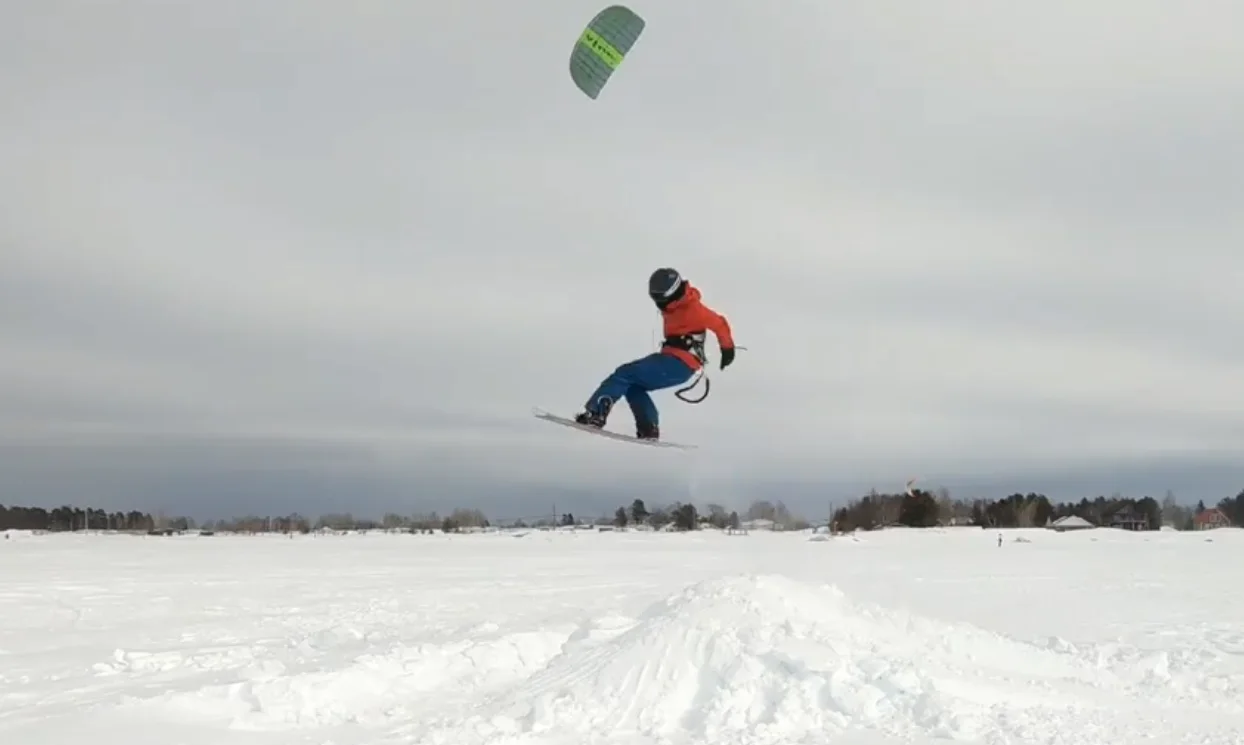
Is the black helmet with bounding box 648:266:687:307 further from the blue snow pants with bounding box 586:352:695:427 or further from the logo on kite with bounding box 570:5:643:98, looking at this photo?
the logo on kite with bounding box 570:5:643:98

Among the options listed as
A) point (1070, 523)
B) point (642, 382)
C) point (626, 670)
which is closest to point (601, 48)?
point (642, 382)

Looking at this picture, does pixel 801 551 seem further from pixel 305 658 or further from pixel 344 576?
pixel 305 658

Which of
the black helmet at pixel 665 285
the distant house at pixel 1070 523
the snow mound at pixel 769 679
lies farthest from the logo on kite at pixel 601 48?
the distant house at pixel 1070 523

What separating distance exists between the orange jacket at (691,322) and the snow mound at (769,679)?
119 inches

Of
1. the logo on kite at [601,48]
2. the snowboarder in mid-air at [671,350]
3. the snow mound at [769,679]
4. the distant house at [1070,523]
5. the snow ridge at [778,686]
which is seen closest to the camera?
the snow ridge at [778,686]

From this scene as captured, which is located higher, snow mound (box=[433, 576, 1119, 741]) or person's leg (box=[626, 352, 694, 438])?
person's leg (box=[626, 352, 694, 438])

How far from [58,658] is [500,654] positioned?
5.74 metres

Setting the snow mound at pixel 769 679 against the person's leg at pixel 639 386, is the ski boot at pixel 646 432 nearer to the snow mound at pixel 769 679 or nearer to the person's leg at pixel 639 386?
the person's leg at pixel 639 386

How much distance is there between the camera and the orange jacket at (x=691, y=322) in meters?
9.55

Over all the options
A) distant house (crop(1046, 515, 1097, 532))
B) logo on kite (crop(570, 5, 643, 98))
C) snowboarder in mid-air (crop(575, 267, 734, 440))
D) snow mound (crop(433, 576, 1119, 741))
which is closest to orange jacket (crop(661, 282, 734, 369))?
snowboarder in mid-air (crop(575, 267, 734, 440))

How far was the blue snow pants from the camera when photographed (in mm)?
9664

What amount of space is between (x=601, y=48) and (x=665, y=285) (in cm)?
289

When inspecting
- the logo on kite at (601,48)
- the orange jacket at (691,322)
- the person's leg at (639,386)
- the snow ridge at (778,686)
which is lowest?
the snow ridge at (778,686)

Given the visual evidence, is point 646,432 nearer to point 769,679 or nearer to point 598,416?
point 598,416
